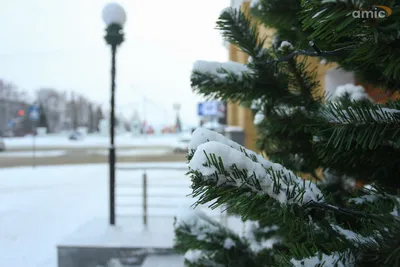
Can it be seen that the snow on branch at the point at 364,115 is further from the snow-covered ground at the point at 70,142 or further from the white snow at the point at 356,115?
the snow-covered ground at the point at 70,142

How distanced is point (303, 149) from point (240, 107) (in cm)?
54

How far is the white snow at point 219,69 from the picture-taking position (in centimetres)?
93

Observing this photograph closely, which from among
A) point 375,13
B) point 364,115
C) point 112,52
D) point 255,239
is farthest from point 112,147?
point 375,13

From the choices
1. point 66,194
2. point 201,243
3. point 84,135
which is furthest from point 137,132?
point 201,243

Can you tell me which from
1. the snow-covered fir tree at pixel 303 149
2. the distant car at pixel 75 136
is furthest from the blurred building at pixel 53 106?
the snow-covered fir tree at pixel 303 149

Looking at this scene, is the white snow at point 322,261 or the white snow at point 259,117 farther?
the white snow at point 259,117

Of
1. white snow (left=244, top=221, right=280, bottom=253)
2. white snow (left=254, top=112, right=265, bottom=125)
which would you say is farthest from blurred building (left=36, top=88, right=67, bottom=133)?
white snow (left=254, top=112, right=265, bottom=125)

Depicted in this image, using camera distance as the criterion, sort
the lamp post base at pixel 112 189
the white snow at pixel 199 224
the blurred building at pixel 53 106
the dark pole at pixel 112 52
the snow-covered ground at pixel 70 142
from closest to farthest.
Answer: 1. the white snow at pixel 199 224
2. the lamp post base at pixel 112 189
3. the dark pole at pixel 112 52
4. the blurred building at pixel 53 106
5. the snow-covered ground at pixel 70 142

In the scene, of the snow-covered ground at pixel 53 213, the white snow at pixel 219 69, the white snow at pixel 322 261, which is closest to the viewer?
the white snow at pixel 322 261

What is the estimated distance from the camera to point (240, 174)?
Answer: 499 millimetres

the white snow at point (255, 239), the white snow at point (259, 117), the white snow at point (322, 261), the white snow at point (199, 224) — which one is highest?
the white snow at point (259, 117)

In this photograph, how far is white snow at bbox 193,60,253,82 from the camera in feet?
3.04

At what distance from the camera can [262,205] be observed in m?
0.54

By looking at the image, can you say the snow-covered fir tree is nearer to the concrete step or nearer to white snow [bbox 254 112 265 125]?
white snow [bbox 254 112 265 125]
